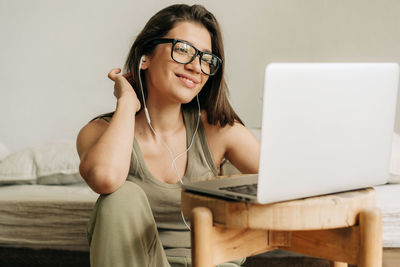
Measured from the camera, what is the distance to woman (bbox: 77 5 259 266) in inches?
44.6

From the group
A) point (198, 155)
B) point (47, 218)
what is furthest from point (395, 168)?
point (47, 218)

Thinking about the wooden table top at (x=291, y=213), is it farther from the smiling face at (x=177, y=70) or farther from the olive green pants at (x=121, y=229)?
the smiling face at (x=177, y=70)

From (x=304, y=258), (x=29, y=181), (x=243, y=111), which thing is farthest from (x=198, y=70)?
(x=243, y=111)

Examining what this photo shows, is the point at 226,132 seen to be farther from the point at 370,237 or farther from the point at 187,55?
the point at 370,237

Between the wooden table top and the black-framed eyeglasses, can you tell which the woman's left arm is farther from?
the wooden table top

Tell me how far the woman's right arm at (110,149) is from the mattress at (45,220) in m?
0.40

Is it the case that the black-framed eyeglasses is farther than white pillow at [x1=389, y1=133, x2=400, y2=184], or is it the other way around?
white pillow at [x1=389, y1=133, x2=400, y2=184]

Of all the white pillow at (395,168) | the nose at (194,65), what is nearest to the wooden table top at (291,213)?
the nose at (194,65)

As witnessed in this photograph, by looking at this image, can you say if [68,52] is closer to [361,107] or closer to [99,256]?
[99,256]

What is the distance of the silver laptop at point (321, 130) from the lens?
2.41 feet

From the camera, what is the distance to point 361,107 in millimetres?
820

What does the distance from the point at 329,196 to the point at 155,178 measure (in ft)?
1.75

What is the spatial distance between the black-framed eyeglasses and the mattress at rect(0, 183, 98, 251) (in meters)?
0.62

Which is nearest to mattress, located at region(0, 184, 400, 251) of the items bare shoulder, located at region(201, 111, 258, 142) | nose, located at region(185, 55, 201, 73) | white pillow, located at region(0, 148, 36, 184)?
white pillow, located at region(0, 148, 36, 184)
